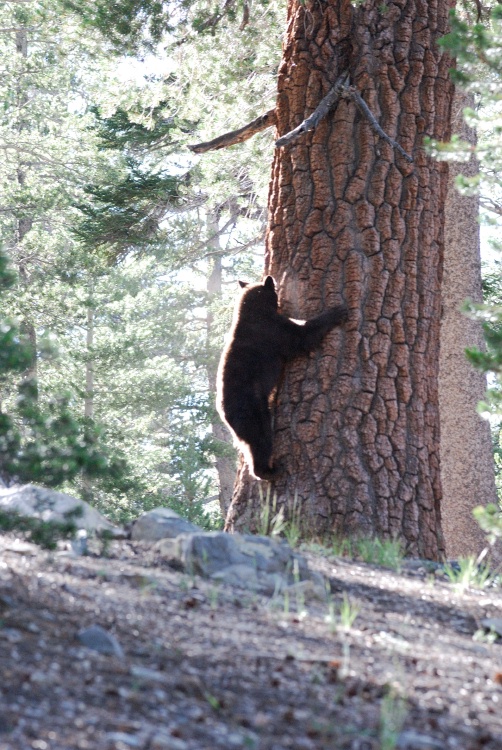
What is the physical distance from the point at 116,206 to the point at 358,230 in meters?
8.04

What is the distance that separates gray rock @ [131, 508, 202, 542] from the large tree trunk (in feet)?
4.06

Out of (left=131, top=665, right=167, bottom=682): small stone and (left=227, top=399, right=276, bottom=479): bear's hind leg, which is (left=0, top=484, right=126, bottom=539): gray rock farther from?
(left=131, top=665, right=167, bottom=682): small stone

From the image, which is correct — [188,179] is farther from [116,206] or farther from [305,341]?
[305,341]

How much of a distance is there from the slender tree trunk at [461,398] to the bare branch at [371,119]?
4.02 m

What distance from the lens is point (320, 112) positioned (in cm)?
612

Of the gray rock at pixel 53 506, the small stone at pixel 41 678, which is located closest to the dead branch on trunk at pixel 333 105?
the gray rock at pixel 53 506

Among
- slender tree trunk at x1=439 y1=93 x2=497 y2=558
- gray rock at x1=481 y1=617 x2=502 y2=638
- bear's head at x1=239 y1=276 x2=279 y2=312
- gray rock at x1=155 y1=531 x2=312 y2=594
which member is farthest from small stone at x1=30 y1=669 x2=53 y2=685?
slender tree trunk at x1=439 y1=93 x2=497 y2=558

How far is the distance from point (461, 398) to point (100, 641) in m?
8.37

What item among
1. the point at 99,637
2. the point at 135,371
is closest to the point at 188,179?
the point at 135,371

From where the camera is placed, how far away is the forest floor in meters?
2.30

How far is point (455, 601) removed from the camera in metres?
4.30

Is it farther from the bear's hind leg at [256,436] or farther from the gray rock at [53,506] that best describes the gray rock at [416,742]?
the bear's hind leg at [256,436]

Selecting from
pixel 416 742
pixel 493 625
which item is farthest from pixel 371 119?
pixel 416 742

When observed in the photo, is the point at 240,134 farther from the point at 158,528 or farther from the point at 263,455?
the point at 158,528
